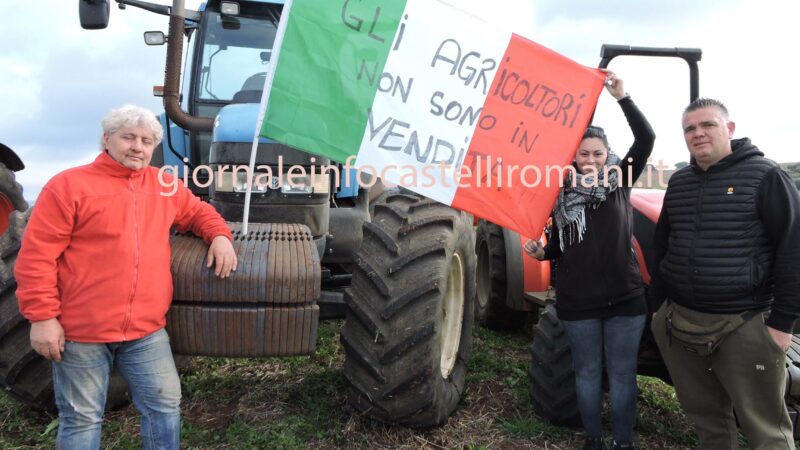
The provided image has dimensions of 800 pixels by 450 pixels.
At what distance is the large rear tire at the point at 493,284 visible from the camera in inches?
191

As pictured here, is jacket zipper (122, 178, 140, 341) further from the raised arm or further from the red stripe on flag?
the raised arm

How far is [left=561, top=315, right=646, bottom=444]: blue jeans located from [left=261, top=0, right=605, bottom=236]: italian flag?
55cm

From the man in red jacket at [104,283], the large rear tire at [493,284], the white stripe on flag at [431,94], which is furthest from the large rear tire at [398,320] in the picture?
the large rear tire at [493,284]

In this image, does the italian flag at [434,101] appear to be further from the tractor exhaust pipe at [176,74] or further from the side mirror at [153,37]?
the side mirror at [153,37]

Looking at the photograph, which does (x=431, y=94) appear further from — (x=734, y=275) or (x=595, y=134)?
(x=734, y=275)

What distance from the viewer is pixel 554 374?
123 inches

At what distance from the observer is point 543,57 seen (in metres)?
2.78

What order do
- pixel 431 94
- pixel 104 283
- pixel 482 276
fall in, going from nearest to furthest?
pixel 104 283
pixel 431 94
pixel 482 276

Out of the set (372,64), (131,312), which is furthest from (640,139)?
(131,312)

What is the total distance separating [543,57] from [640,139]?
1.94 feet

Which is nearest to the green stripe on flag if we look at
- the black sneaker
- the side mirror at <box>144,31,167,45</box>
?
the black sneaker

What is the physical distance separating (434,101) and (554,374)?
1556 mm

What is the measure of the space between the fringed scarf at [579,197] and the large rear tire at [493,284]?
6.55 ft

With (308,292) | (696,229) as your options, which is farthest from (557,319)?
(308,292)
